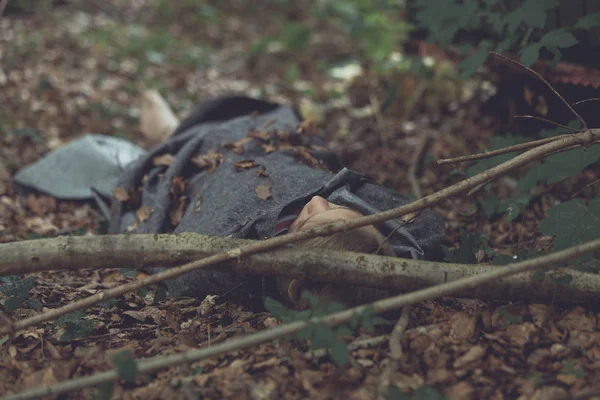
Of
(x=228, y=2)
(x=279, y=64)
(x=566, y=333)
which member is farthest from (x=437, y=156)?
(x=228, y=2)

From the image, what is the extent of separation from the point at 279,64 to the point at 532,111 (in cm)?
417

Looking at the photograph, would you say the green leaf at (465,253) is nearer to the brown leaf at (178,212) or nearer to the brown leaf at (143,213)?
the brown leaf at (178,212)

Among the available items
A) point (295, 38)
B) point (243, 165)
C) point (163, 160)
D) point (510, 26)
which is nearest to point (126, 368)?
point (243, 165)

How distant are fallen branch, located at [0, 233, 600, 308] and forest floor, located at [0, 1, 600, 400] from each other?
13cm

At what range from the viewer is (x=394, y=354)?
1.80 meters

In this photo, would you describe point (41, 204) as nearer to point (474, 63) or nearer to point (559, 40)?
point (474, 63)

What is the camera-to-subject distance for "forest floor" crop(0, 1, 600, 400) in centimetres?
184

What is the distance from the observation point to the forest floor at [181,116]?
6.02 ft

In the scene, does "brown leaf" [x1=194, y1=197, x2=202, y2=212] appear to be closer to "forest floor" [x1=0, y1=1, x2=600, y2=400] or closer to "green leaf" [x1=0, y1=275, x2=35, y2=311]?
→ "forest floor" [x1=0, y1=1, x2=600, y2=400]

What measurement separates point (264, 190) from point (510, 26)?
56.1 inches

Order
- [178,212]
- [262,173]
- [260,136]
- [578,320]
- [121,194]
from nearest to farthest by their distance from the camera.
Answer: [578,320], [262,173], [178,212], [260,136], [121,194]

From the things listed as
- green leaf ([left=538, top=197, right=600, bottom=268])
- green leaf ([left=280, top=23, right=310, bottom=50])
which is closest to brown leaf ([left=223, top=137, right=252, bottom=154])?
green leaf ([left=538, top=197, right=600, bottom=268])

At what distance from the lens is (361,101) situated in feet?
17.3

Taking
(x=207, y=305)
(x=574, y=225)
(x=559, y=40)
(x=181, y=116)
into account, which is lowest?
(x=181, y=116)
